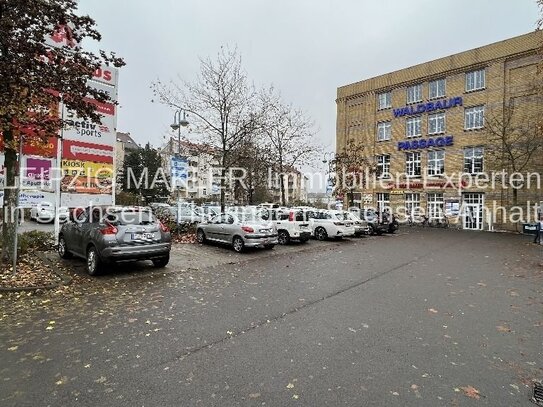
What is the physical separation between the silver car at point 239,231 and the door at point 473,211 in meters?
24.9

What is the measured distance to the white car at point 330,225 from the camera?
60.1 feet

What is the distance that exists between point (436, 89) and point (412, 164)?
7.66 meters

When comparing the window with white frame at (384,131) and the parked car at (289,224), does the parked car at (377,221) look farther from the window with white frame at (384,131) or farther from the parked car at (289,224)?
the window with white frame at (384,131)

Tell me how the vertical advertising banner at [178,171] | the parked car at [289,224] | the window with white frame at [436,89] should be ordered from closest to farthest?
the parked car at [289,224]
the vertical advertising banner at [178,171]
the window with white frame at [436,89]

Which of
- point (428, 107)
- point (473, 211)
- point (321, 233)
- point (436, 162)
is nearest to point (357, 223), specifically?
point (321, 233)

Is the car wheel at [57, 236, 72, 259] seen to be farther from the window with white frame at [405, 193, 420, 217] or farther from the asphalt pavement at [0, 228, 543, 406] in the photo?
the window with white frame at [405, 193, 420, 217]

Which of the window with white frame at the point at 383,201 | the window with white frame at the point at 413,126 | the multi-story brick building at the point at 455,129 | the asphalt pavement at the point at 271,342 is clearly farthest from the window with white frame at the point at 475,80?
the asphalt pavement at the point at 271,342

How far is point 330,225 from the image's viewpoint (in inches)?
724

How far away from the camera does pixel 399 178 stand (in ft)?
121

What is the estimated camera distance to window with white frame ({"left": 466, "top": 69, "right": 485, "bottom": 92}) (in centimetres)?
3216

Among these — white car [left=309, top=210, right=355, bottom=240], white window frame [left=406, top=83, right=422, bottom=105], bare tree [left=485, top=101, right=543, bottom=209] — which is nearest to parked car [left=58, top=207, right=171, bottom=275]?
white car [left=309, top=210, right=355, bottom=240]

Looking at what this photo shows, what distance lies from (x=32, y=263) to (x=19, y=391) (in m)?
6.87

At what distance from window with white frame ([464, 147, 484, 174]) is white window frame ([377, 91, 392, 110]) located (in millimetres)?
9985

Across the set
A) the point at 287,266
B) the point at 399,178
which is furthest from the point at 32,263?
the point at 399,178
